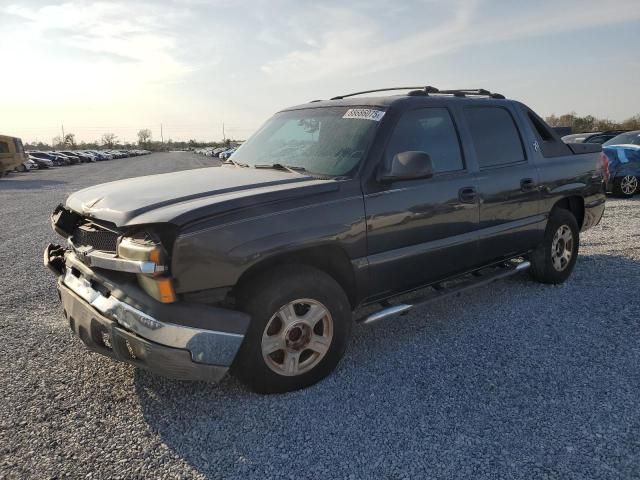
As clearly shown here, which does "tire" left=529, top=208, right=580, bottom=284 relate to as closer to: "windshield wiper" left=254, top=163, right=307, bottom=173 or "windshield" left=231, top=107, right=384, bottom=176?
"windshield" left=231, top=107, right=384, bottom=176

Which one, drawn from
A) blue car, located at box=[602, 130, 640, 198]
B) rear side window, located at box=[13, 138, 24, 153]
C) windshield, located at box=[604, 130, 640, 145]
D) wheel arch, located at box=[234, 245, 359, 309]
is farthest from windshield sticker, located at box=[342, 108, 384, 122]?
rear side window, located at box=[13, 138, 24, 153]

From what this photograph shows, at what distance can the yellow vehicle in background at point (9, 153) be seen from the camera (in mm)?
28609

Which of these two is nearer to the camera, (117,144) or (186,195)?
(186,195)

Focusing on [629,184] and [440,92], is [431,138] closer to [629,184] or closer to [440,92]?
[440,92]

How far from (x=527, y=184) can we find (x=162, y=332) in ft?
11.2

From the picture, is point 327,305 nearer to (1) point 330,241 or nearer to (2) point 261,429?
(1) point 330,241

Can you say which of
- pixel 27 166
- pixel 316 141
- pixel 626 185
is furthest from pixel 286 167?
pixel 27 166

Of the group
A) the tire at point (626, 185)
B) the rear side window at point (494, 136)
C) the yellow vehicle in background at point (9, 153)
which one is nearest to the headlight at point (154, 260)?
the rear side window at point (494, 136)

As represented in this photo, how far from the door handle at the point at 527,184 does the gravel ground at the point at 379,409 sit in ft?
3.60

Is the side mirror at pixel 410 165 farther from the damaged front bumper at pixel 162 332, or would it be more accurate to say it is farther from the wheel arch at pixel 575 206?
the wheel arch at pixel 575 206

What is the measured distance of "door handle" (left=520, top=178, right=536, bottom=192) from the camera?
429 cm

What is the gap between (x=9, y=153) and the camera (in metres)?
29.1

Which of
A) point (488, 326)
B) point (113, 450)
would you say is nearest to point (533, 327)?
point (488, 326)

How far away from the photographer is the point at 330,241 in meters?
2.97
